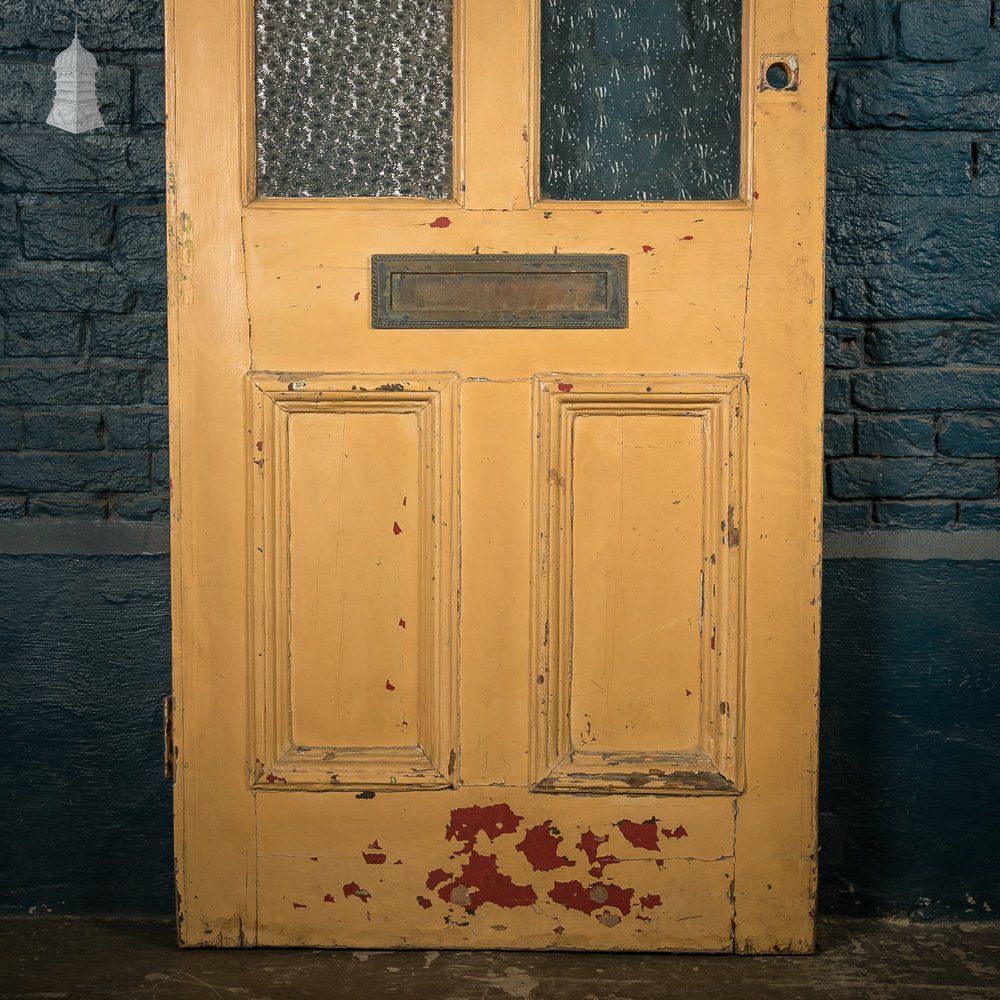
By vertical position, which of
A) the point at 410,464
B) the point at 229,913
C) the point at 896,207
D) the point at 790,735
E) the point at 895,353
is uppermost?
the point at 896,207

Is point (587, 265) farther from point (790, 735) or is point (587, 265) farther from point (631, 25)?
point (790, 735)

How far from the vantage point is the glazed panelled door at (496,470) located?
5.81 ft

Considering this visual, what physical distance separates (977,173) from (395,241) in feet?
3.57

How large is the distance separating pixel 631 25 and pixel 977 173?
716mm

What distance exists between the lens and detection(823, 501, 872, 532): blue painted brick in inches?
79.2

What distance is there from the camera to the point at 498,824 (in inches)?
72.7

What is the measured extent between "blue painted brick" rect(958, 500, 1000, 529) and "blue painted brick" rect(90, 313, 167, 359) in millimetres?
1540

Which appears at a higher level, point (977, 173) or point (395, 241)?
point (977, 173)

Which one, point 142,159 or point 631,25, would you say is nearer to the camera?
point 631,25

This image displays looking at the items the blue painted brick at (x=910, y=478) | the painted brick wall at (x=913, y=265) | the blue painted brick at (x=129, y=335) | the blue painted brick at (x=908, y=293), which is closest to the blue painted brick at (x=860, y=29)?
the painted brick wall at (x=913, y=265)

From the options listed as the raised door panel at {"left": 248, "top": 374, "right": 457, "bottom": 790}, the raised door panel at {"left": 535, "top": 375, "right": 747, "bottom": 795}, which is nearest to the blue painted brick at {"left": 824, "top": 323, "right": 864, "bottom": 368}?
the raised door panel at {"left": 535, "top": 375, "right": 747, "bottom": 795}

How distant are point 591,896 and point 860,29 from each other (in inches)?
64.4

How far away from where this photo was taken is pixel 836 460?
2.02 meters

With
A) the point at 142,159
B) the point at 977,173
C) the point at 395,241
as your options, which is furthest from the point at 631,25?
the point at 142,159
